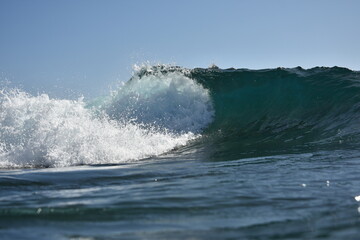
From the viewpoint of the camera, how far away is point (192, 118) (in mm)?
13977

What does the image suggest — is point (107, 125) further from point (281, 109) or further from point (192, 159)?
point (281, 109)

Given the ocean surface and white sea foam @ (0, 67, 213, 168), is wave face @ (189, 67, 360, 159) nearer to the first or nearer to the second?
the ocean surface

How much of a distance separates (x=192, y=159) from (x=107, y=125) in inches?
153

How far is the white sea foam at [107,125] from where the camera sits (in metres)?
9.07

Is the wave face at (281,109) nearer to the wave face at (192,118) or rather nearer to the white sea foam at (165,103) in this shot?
the wave face at (192,118)

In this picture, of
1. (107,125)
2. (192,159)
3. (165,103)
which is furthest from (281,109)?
(192,159)

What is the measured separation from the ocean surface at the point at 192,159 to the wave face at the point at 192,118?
5 centimetres

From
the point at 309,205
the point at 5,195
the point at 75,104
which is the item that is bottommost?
the point at 309,205

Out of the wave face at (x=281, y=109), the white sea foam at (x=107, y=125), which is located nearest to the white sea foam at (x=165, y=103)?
the white sea foam at (x=107, y=125)

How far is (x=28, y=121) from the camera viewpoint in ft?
37.0

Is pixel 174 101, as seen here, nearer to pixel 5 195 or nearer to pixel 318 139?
pixel 318 139

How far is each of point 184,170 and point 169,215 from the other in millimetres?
2736

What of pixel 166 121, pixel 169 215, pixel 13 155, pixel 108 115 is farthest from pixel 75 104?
pixel 169 215

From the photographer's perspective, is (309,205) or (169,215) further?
(309,205)
